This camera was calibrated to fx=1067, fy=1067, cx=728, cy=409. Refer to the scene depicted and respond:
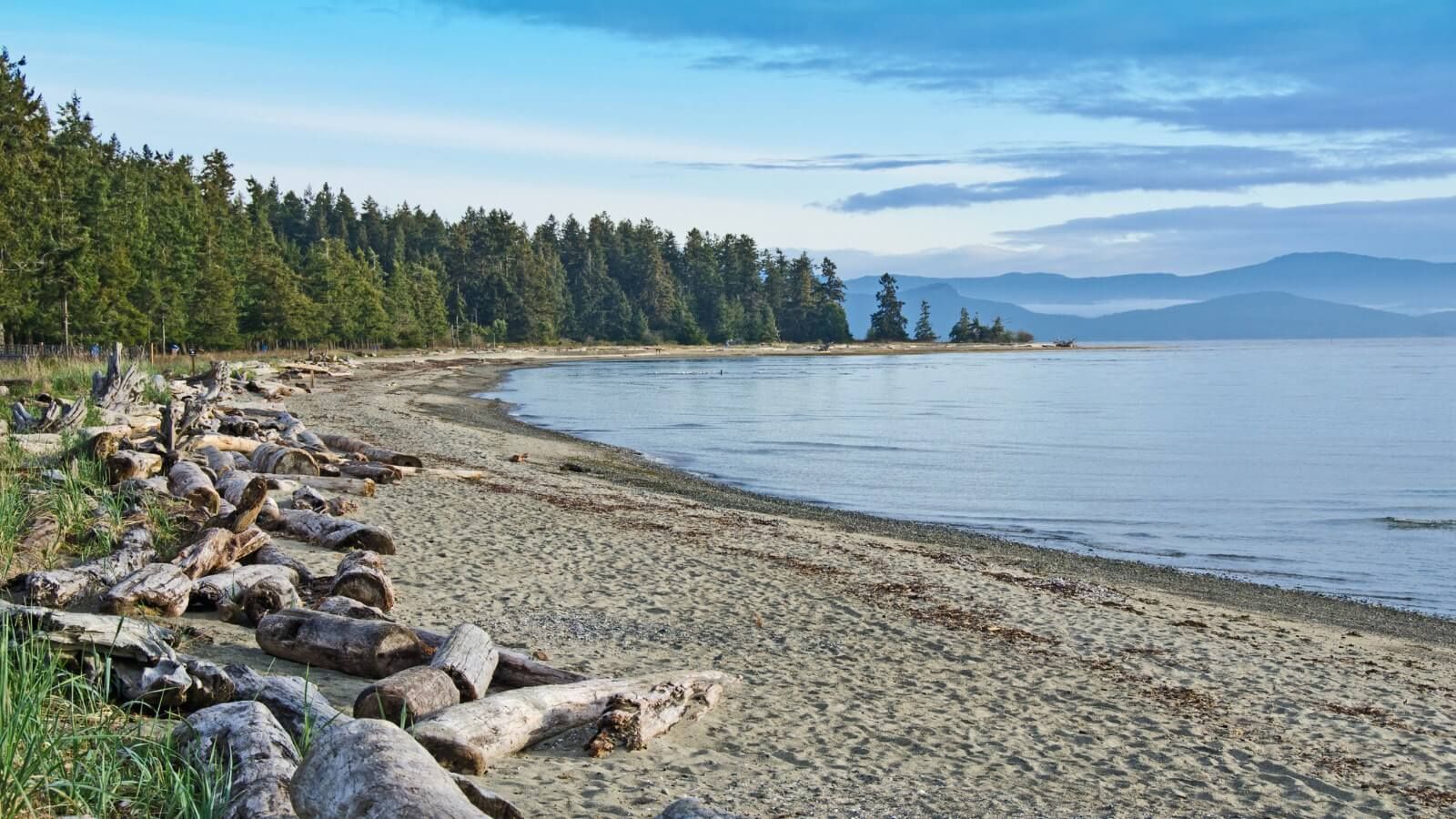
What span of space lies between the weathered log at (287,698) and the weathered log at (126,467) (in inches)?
286

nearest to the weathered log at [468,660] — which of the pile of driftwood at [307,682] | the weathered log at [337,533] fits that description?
the pile of driftwood at [307,682]

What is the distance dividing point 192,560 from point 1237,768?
306 inches

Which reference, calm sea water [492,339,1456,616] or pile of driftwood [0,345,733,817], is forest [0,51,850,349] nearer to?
calm sea water [492,339,1456,616]

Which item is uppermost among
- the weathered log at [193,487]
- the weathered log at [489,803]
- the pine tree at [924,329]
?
the pine tree at [924,329]

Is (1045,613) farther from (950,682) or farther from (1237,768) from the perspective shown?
(1237,768)

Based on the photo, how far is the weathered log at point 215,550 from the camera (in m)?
8.44

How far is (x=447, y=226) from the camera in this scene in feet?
513

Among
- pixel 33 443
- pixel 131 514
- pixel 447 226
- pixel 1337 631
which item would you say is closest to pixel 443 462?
pixel 33 443

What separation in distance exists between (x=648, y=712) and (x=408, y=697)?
4.99 feet

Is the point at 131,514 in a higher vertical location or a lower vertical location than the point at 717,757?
higher

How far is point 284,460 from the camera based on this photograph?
15773 millimetres

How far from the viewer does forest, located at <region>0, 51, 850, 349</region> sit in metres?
46.7

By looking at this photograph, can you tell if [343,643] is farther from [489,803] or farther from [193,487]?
[193,487]

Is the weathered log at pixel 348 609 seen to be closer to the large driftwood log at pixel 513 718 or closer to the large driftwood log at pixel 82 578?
the large driftwood log at pixel 82 578
